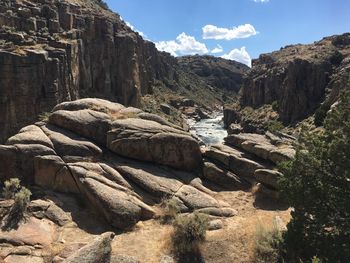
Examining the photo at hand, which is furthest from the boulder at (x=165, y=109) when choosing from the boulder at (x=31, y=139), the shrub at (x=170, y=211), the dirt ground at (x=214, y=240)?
the shrub at (x=170, y=211)

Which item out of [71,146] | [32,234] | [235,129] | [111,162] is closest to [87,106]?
[71,146]

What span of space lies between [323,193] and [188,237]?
500 cm

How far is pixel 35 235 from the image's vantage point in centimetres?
1447

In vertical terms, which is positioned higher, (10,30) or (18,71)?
(10,30)

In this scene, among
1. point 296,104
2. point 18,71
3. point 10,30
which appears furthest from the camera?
point 296,104

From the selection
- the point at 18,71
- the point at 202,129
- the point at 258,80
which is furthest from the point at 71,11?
the point at 258,80

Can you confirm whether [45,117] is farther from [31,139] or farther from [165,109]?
[165,109]

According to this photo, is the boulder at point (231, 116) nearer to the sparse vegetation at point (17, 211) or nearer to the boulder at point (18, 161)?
the boulder at point (18, 161)

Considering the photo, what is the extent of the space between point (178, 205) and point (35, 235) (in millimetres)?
6154

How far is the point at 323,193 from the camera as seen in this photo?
1416 centimetres

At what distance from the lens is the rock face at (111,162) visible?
56.2 ft

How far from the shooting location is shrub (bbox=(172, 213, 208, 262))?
14312 mm

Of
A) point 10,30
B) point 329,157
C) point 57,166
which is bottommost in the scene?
point 57,166

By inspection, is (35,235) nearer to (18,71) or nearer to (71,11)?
(18,71)
